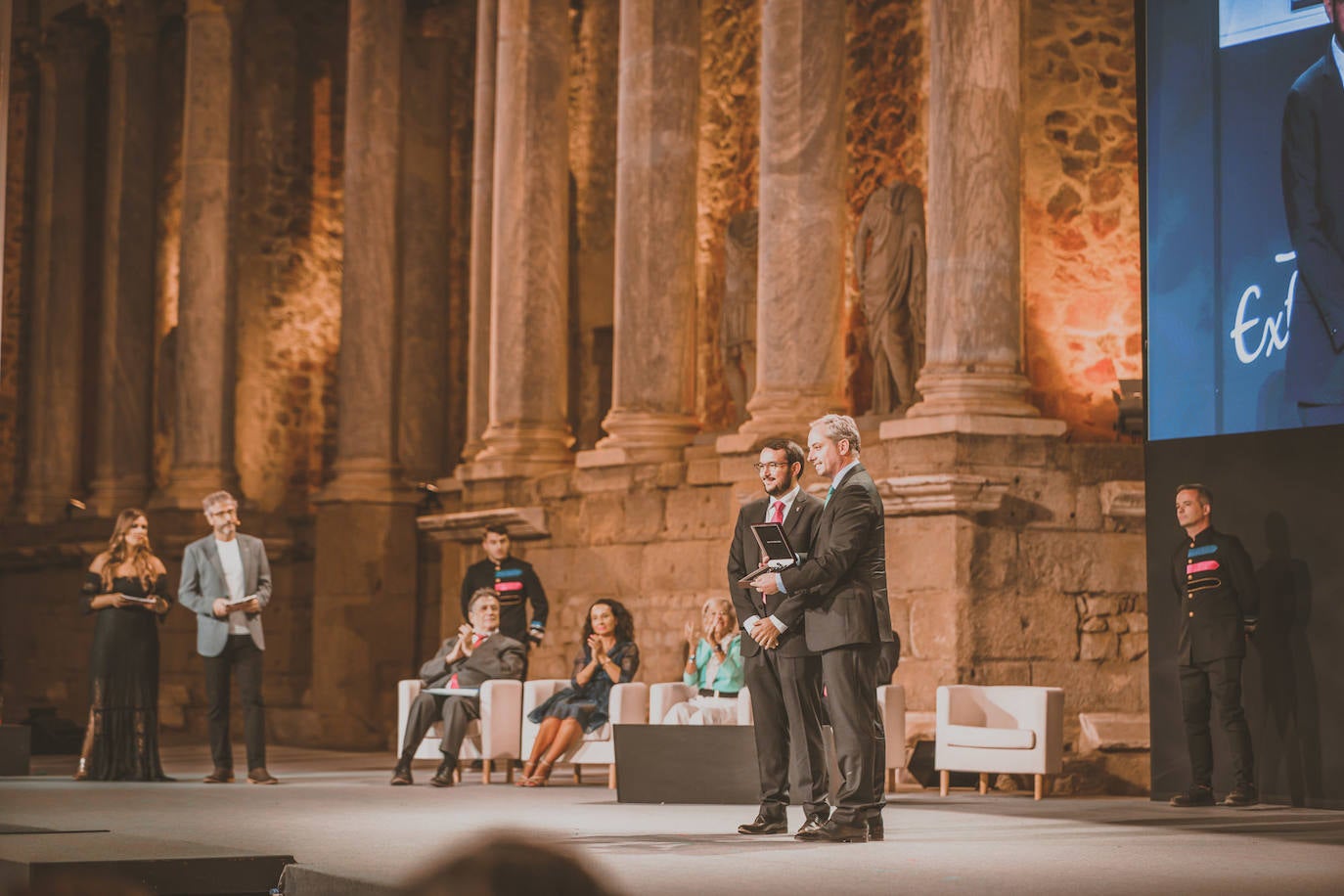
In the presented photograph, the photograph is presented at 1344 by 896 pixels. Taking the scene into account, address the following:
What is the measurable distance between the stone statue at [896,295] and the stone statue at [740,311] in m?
1.56

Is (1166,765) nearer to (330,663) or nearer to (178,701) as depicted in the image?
(330,663)

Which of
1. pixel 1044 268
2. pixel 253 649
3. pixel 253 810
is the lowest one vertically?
pixel 253 810

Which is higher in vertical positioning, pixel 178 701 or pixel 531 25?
pixel 531 25

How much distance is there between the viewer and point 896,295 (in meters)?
14.4

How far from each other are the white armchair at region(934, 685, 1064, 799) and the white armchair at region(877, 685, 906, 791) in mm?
244

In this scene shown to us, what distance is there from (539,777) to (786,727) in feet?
11.6

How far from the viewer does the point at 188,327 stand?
772 inches

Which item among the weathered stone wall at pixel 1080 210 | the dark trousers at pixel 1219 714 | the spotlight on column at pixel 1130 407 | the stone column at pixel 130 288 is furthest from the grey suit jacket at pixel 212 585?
the stone column at pixel 130 288

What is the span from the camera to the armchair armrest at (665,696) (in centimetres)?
1101

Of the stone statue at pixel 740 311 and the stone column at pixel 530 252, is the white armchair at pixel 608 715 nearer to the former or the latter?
the stone column at pixel 530 252

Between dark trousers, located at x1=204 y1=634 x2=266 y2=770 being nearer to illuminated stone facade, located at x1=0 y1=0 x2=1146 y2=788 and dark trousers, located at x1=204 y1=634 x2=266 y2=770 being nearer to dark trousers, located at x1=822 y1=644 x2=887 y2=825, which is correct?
illuminated stone facade, located at x1=0 y1=0 x2=1146 y2=788

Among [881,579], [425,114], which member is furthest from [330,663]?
[881,579]

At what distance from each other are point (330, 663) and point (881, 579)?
10.9m

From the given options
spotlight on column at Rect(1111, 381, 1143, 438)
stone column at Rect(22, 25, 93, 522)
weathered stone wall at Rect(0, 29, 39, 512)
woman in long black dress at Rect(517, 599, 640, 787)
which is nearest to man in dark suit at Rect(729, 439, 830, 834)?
woman in long black dress at Rect(517, 599, 640, 787)
